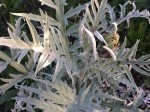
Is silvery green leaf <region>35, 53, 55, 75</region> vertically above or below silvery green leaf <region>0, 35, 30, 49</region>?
below

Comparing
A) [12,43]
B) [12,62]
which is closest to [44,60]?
[12,43]

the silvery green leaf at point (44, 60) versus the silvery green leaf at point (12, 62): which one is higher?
the silvery green leaf at point (12, 62)

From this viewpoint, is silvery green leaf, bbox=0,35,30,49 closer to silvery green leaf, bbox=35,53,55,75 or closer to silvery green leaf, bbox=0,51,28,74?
silvery green leaf, bbox=35,53,55,75

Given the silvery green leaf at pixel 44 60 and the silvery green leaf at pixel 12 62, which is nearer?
the silvery green leaf at pixel 44 60

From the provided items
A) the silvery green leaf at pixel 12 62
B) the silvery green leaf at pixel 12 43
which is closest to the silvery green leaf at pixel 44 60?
the silvery green leaf at pixel 12 43

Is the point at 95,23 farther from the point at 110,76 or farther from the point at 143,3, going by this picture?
the point at 143,3

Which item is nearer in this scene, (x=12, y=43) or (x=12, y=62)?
(x=12, y=43)

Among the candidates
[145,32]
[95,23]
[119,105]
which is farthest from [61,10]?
[145,32]

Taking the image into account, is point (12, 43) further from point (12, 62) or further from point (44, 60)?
point (12, 62)

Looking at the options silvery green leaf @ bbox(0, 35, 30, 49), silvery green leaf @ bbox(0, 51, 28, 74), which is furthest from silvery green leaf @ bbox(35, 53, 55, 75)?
silvery green leaf @ bbox(0, 51, 28, 74)

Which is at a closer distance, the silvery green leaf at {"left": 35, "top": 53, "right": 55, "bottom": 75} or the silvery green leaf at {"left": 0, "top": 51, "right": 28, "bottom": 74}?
the silvery green leaf at {"left": 35, "top": 53, "right": 55, "bottom": 75}

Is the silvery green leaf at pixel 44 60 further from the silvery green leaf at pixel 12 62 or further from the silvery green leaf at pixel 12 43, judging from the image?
the silvery green leaf at pixel 12 62

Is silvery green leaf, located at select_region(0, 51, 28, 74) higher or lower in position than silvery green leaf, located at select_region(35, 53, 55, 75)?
higher
